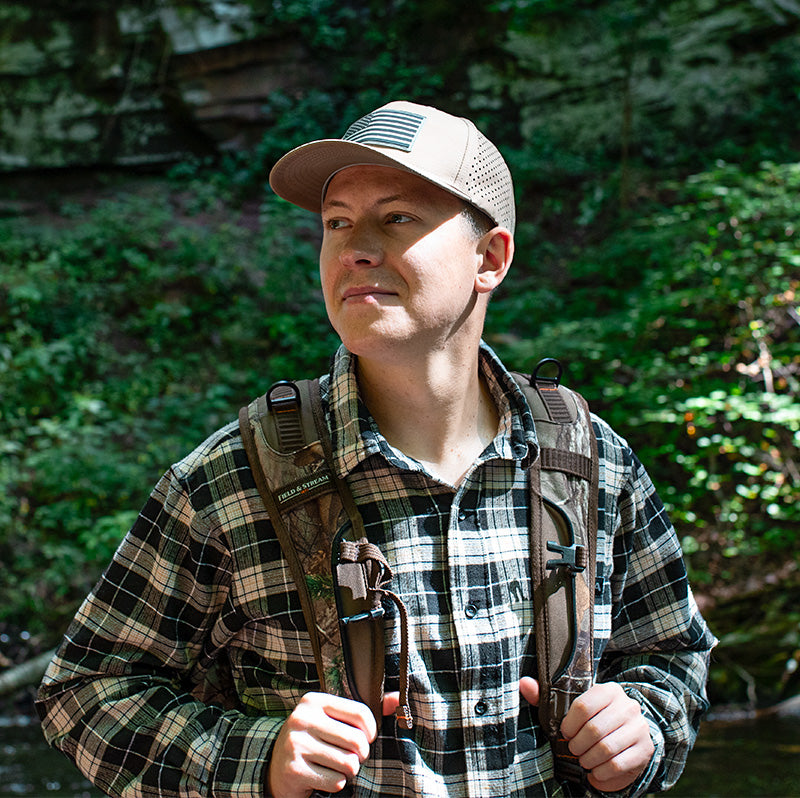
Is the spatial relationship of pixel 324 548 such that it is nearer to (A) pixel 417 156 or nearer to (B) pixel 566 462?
(B) pixel 566 462

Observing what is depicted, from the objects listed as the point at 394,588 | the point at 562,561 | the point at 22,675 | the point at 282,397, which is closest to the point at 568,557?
the point at 562,561

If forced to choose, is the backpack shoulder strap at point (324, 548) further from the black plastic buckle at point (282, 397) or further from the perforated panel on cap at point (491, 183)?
the perforated panel on cap at point (491, 183)

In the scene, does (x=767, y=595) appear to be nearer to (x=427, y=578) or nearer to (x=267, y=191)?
(x=427, y=578)

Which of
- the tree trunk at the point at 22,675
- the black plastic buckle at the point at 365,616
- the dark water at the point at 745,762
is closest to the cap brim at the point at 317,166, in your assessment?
the black plastic buckle at the point at 365,616

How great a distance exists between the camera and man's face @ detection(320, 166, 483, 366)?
153 centimetres

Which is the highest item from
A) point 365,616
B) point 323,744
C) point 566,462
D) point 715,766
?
point 566,462

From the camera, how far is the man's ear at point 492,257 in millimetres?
1681

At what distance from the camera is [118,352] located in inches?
338

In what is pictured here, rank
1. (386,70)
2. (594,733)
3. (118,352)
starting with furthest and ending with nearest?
(386,70) → (118,352) → (594,733)

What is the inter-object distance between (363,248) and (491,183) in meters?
0.31

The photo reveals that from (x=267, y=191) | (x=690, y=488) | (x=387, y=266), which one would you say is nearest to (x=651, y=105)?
(x=267, y=191)

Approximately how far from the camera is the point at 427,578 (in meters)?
1.48

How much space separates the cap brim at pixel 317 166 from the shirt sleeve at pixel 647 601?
70cm

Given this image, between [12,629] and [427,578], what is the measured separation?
553 centimetres
